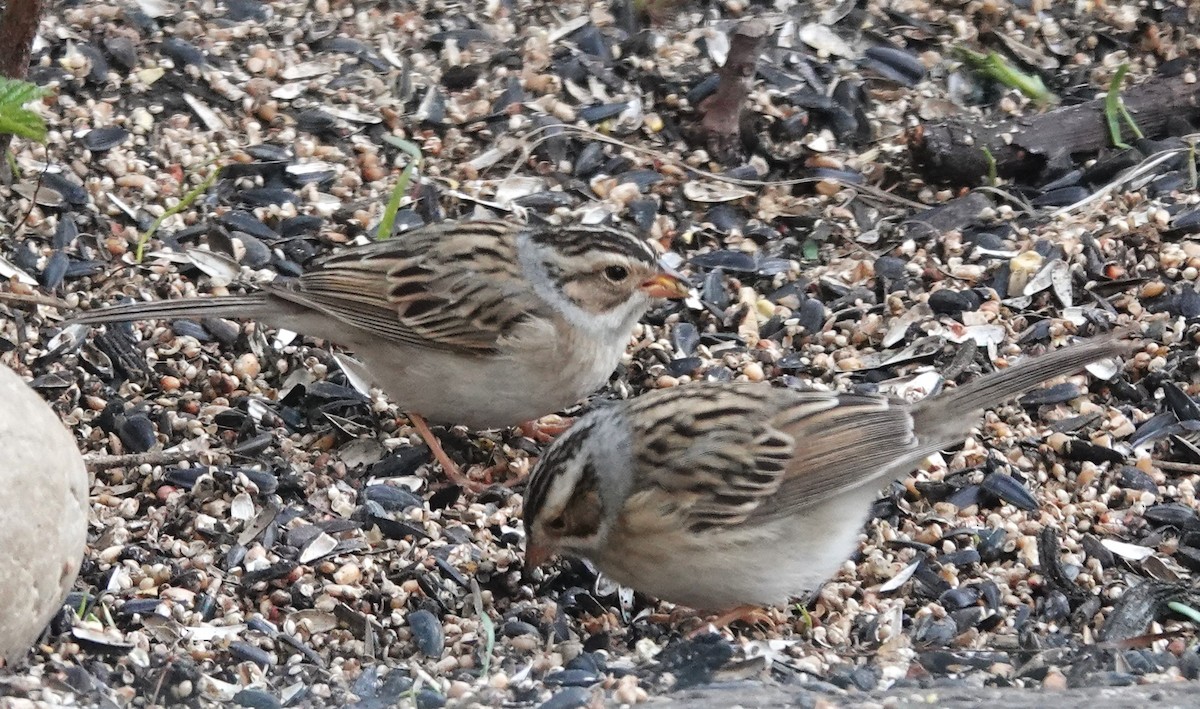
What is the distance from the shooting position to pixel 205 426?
462 centimetres

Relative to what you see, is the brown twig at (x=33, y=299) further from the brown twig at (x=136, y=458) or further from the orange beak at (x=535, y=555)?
the orange beak at (x=535, y=555)

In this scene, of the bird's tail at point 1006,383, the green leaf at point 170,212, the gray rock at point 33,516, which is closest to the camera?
the gray rock at point 33,516

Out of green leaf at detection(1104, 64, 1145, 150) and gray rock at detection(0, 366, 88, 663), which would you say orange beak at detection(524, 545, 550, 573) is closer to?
gray rock at detection(0, 366, 88, 663)

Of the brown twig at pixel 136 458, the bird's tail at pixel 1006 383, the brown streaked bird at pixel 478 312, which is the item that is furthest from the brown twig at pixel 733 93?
the brown twig at pixel 136 458

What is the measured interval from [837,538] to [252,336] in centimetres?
203

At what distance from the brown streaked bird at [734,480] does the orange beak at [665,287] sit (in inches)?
20.5

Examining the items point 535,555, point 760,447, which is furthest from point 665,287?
point 535,555

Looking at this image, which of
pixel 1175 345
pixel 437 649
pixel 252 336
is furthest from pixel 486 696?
pixel 1175 345

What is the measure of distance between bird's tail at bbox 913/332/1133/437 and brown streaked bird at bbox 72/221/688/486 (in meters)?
0.84

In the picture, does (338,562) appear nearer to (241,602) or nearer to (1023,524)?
(241,602)

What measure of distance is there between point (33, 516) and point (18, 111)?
1511mm

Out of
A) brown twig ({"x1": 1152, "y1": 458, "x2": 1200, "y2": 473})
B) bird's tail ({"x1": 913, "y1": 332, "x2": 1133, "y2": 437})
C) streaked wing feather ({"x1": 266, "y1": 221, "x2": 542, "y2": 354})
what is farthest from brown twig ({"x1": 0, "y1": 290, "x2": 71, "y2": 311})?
brown twig ({"x1": 1152, "y1": 458, "x2": 1200, "y2": 473})

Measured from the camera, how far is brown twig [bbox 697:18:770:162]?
5512mm

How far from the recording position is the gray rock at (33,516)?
10.6 feet
